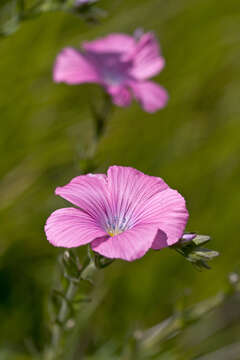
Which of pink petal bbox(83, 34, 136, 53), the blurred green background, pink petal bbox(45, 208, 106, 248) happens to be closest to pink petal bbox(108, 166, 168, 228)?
pink petal bbox(45, 208, 106, 248)

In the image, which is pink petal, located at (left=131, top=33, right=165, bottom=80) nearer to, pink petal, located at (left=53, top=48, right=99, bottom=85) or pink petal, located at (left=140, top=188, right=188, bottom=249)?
pink petal, located at (left=53, top=48, right=99, bottom=85)

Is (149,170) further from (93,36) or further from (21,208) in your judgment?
(93,36)

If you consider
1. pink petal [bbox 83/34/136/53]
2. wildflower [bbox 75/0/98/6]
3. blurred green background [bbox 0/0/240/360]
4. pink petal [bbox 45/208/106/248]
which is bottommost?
blurred green background [bbox 0/0/240/360]

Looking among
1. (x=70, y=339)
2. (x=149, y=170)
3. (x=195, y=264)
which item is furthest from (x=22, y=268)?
(x=195, y=264)

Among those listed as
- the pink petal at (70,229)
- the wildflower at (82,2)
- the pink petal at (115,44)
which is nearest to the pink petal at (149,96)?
the pink petal at (115,44)

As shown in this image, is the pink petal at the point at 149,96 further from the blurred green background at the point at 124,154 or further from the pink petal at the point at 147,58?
the blurred green background at the point at 124,154

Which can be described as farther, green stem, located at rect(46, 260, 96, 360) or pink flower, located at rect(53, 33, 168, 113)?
pink flower, located at rect(53, 33, 168, 113)
